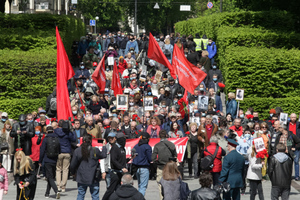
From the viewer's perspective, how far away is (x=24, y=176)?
11695 millimetres

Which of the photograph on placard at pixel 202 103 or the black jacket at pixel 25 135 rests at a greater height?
the photograph on placard at pixel 202 103

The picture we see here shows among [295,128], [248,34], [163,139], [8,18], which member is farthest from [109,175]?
[8,18]

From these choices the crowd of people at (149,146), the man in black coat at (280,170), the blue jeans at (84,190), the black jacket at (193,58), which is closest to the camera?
the crowd of people at (149,146)

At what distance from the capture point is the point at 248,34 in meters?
25.1

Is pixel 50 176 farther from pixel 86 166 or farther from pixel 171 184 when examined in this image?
pixel 171 184

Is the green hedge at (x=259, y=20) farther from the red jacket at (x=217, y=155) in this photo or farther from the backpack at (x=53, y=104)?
the red jacket at (x=217, y=155)

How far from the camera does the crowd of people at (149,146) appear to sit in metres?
11.3

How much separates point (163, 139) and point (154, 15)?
232 feet

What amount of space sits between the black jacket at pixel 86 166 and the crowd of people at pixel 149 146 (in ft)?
0.07

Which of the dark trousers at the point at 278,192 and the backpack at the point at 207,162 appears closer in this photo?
the backpack at the point at 207,162

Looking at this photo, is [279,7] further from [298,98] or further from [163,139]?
[163,139]

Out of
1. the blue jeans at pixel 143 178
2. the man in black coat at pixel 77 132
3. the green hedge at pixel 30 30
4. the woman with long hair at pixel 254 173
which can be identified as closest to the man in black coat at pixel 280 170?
the woman with long hair at pixel 254 173

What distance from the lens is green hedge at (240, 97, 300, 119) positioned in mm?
22422

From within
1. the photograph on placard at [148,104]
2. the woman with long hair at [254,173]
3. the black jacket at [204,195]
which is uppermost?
the photograph on placard at [148,104]
